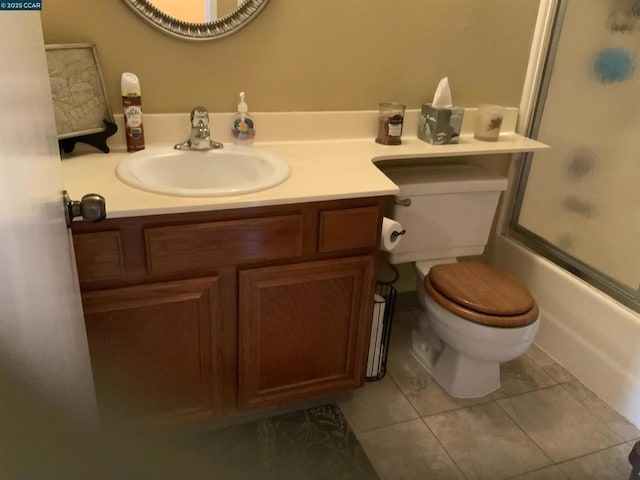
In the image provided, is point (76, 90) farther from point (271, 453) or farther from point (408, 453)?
point (408, 453)

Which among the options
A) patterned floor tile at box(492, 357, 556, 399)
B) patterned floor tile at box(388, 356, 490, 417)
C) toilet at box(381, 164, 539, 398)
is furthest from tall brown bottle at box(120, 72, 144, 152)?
patterned floor tile at box(492, 357, 556, 399)

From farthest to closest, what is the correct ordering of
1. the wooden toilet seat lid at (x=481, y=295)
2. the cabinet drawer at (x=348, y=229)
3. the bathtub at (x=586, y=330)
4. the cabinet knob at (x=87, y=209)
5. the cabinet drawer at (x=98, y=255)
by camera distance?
the bathtub at (x=586, y=330), the wooden toilet seat lid at (x=481, y=295), the cabinet drawer at (x=348, y=229), the cabinet drawer at (x=98, y=255), the cabinet knob at (x=87, y=209)

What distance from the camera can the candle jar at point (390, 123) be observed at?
1.83 m

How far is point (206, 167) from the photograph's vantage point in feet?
5.46

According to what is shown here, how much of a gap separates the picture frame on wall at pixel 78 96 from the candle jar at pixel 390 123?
87 centimetres

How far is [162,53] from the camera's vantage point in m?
1.62

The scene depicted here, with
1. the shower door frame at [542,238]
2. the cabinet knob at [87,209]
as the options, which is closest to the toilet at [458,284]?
the shower door frame at [542,238]

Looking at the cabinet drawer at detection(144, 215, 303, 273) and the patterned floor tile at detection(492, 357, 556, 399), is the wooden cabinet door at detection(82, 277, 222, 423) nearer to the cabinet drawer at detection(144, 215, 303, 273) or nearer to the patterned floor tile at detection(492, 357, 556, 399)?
the cabinet drawer at detection(144, 215, 303, 273)

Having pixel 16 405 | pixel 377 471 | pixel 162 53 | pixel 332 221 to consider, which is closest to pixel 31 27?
pixel 16 405

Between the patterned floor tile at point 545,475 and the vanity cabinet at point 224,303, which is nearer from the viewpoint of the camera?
the vanity cabinet at point 224,303

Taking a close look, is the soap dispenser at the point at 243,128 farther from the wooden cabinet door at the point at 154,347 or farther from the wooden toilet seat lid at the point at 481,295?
the wooden toilet seat lid at the point at 481,295

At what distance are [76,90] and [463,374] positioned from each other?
59.7 inches

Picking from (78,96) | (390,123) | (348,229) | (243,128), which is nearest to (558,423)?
(348,229)

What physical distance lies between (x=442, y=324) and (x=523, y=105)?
96 centimetres
